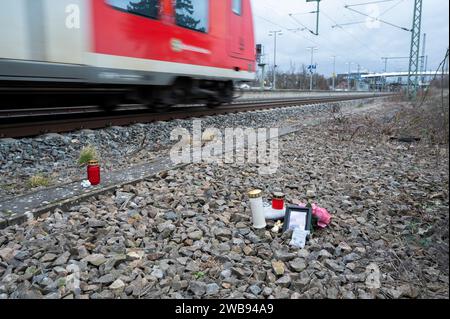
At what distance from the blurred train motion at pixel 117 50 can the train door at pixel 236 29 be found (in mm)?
25

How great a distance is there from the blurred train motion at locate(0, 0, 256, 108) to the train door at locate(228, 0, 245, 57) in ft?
0.08

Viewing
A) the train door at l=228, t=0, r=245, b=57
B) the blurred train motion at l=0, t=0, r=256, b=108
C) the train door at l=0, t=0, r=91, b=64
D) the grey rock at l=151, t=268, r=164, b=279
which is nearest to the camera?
the grey rock at l=151, t=268, r=164, b=279

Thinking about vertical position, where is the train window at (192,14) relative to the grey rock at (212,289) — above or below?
above

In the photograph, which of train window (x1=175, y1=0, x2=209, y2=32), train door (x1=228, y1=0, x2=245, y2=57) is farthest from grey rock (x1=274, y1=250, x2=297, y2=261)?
train door (x1=228, y1=0, x2=245, y2=57)

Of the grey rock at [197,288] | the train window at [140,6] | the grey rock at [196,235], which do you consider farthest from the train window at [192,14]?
the grey rock at [197,288]

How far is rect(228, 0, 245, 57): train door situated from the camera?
32.9ft

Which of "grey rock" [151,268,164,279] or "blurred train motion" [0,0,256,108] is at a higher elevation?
"blurred train motion" [0,0,256,108]

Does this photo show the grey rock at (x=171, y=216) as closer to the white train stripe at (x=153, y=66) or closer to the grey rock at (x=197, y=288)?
the grey rock at (x=197, y=288)

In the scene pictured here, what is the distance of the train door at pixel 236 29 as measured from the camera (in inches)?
394

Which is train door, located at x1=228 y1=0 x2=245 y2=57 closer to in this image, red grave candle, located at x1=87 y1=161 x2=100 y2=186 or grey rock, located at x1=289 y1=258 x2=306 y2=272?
red grave candle, located at x1=87 y1=161 x2=100 y2=186

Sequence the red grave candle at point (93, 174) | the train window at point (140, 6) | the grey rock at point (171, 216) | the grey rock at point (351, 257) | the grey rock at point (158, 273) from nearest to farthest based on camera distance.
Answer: the grey rock at point (158, 273) < the grey rock at point (351, 257) < the grey rock at point (171, 216) < the red grave candle at point (93, 174) < the train window at point (140, 6)

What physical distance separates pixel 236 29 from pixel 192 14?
212 centimetres

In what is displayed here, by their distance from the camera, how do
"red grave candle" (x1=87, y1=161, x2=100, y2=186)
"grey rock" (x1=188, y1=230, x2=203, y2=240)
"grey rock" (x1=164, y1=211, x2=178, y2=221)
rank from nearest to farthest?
1. "grey rock" (x1=188, y1=230, x2=203, y2=240)
2. "grey rock" (x1=164, y1=211, x2=178, y2=221)
3. "red grave candle" (x1=87, y1=161, x2=100, y2=186)

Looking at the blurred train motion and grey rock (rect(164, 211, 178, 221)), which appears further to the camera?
the blurred train motion
